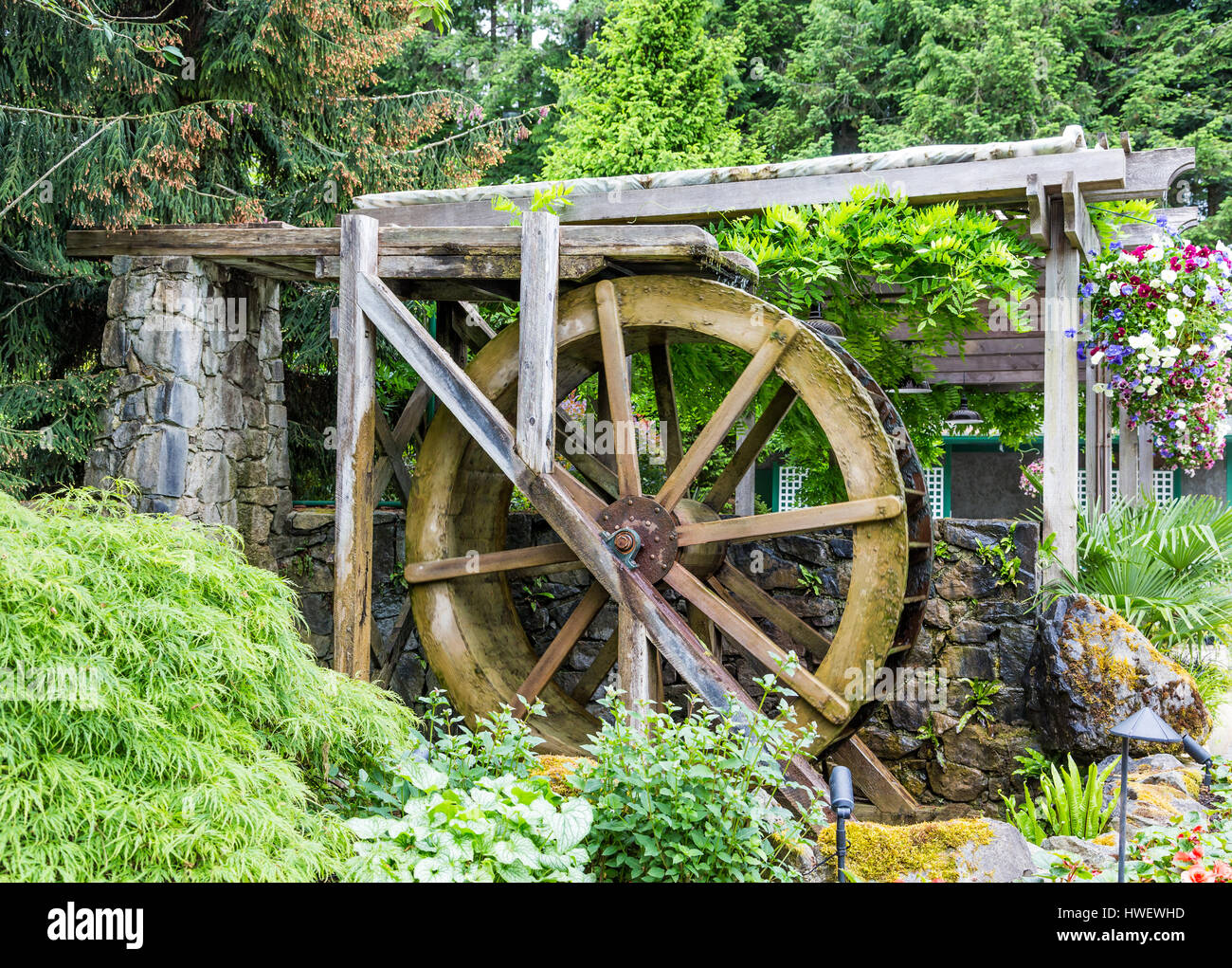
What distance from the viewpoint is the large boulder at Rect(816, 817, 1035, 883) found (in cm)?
286

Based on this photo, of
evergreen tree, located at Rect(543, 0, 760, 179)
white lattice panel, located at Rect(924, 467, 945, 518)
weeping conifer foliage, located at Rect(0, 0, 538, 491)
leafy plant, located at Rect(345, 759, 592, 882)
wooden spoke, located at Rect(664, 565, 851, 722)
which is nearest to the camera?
leafy plant, located at Rect(345, 759, 592, 882)

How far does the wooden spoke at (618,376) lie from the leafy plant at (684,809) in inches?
57.9

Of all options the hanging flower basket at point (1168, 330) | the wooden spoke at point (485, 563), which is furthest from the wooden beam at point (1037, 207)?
the wooden spoke at point (485, 563)

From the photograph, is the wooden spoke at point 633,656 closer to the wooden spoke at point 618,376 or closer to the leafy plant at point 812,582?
the wooden spoke at point 618,376

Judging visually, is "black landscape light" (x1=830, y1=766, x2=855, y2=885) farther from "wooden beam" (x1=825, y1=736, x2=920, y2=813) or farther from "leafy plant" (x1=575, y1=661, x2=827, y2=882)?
"wooden beam" (x1=825, y1=736, x2=920, y2=813)

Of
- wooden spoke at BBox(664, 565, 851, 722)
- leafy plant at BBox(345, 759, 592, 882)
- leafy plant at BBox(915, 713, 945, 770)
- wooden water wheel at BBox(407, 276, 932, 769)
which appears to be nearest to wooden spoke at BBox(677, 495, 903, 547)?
wooden water wheel at BBox(407, 276, 932, 769)

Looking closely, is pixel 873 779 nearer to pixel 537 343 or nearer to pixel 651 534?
pixel 651 534

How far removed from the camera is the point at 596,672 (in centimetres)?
505

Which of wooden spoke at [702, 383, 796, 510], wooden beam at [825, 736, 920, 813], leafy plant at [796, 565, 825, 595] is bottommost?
wooden beam at [825, 736, 920, 813]

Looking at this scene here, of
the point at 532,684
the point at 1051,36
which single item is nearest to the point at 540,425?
the point at 532,684

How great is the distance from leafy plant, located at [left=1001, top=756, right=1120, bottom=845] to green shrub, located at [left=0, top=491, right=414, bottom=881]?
7.72ft

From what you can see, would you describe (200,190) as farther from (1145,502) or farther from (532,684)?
(1145,502)

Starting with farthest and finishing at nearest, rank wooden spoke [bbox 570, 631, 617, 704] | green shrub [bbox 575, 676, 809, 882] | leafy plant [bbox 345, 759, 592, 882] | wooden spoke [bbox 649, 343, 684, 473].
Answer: wooden spoke [bbox 649, 343, 684, 473] → wooden spoke [bbox 570, 631, 617, 704] → green shrub [bbox 575, 676, 809, 882] → leafy plant [bbox 345, 759, 592, 882]

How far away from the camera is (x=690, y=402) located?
5.84 meters
